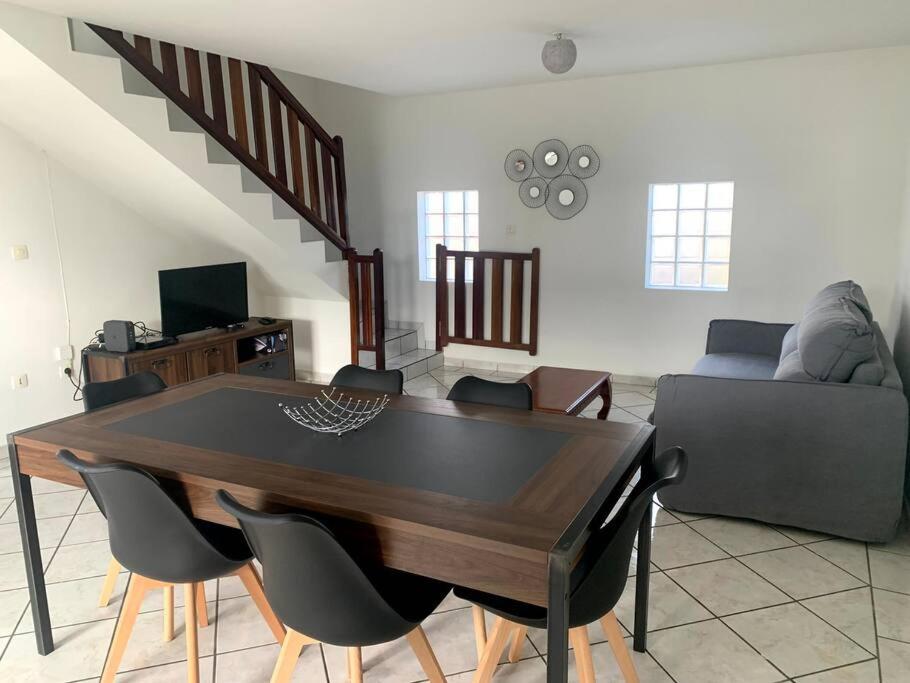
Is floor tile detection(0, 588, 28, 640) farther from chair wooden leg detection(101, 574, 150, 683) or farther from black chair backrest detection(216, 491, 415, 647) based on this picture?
black chair backrest detection(216, 491, 415, 647)

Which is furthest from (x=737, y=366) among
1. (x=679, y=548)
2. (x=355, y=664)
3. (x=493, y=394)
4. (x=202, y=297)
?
(x=202, y=297)

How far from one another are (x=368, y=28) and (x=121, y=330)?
250 centimetres

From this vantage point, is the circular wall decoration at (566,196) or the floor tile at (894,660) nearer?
the floor tile at (894,660)

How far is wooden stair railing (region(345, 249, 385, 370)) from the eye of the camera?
18.2 ft

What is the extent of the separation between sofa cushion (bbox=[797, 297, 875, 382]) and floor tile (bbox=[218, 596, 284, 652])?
8.42ft

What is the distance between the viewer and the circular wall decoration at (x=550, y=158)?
5734 mm

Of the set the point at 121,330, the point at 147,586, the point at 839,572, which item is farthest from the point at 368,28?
the point at 839,572

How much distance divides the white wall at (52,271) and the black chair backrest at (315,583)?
348cm

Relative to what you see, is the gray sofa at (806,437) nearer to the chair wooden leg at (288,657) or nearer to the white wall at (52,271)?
the chair wooden leg at (288,657)

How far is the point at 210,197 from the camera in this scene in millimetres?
4402

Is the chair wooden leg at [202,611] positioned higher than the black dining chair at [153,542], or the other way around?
the black dining chair at [153,542]

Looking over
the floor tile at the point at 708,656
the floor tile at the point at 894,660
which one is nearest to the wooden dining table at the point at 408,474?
the floor tile at the point at 708,656

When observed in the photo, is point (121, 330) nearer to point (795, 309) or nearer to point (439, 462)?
point (439, 462)

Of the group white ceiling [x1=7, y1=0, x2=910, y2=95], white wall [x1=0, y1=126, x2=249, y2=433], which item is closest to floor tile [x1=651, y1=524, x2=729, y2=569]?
white ceiling [x1=7, y1=0, x2=910, y2=95]
